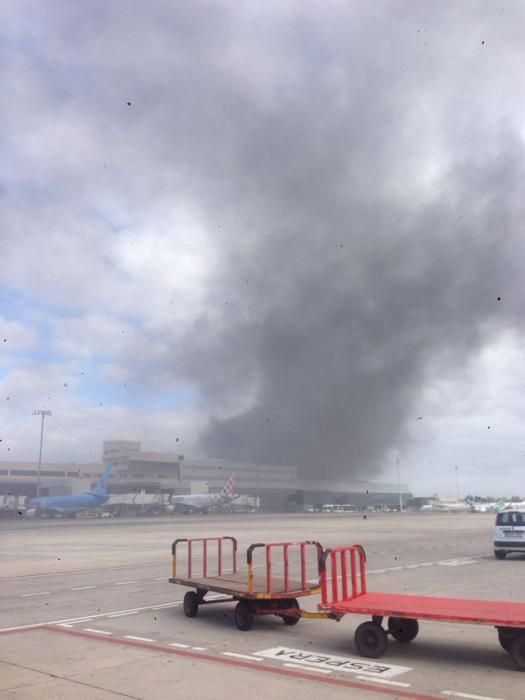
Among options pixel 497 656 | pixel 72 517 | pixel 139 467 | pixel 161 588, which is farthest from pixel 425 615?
pixel 139 467

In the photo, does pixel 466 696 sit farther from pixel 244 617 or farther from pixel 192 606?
pixel 192 606

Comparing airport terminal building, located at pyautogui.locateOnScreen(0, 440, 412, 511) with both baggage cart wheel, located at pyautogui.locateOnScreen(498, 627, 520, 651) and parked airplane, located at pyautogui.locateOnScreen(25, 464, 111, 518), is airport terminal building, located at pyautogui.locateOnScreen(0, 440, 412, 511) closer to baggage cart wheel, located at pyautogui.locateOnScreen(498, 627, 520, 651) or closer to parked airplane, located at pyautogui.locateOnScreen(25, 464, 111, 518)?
parked airplane, located at pyautogui.locateOnScreen(25, 464, 111, 518)

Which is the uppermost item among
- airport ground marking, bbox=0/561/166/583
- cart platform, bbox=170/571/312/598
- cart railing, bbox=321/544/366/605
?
cart railing, bbox=321/544/366/605

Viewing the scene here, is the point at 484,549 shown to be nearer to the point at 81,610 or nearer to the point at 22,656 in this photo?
the point at 81,610

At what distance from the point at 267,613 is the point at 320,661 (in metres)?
2.78

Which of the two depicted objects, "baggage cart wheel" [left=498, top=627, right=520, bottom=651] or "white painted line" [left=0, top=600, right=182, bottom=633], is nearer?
"baggage cart wheel" [left=498, top=627, right=520, bottom=651]

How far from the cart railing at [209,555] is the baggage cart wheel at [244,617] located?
3.38 m

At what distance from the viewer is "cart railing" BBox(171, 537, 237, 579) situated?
51.8ft

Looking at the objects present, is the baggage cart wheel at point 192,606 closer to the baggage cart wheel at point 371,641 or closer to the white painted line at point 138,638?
the white painted line at point 138,638

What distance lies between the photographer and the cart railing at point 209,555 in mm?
15797

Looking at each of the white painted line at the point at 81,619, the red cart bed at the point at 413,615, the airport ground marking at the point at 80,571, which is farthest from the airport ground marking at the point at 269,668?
the airport ground marking at the point at 80,571

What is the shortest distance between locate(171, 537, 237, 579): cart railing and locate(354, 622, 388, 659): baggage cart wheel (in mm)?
6103

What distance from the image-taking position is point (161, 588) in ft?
59.3

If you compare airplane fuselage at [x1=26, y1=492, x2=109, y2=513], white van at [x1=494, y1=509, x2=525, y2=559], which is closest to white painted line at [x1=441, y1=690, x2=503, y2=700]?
white van at [x1=494, y1=509, x2=525, y2=559]
